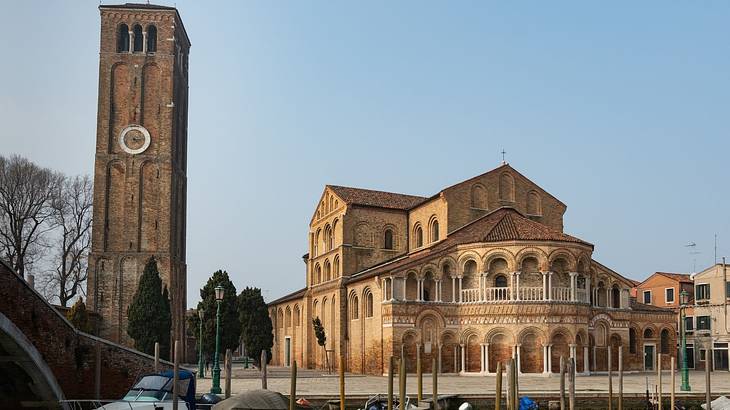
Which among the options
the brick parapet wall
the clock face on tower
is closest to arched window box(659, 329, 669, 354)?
the brick parapet wall

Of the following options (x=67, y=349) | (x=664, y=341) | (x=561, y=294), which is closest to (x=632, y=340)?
(x=664, y=341)

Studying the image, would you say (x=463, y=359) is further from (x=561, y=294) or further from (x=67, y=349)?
(x=67, y=349)

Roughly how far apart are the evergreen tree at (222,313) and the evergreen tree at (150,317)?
15.0ft

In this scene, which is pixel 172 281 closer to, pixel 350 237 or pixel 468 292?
pixel 350 237

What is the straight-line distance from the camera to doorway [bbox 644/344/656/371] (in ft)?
155

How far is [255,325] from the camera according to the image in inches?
1875

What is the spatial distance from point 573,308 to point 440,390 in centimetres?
1319

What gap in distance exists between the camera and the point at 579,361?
40.3 m

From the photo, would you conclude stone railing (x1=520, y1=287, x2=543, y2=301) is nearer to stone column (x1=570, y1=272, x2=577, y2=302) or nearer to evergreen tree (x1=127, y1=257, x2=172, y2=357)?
stone column (x1=570, y1=272, x2=577, y2=302)

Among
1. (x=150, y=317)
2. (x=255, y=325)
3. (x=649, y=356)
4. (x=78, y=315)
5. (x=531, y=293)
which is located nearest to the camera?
(x=78, y=315)

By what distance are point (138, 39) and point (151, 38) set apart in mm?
912

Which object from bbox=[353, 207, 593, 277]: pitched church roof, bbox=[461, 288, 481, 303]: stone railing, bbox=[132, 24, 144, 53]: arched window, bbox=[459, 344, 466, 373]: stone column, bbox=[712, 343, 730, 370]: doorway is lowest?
bbox=[712, 343, 730, 370]: doorway

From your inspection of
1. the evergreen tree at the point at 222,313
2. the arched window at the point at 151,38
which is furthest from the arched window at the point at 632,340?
the arched window at the point at 151,38

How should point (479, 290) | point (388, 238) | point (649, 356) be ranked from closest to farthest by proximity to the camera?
1. point (479, 290)
2. point (649, 356)
3. point (388, 238)
